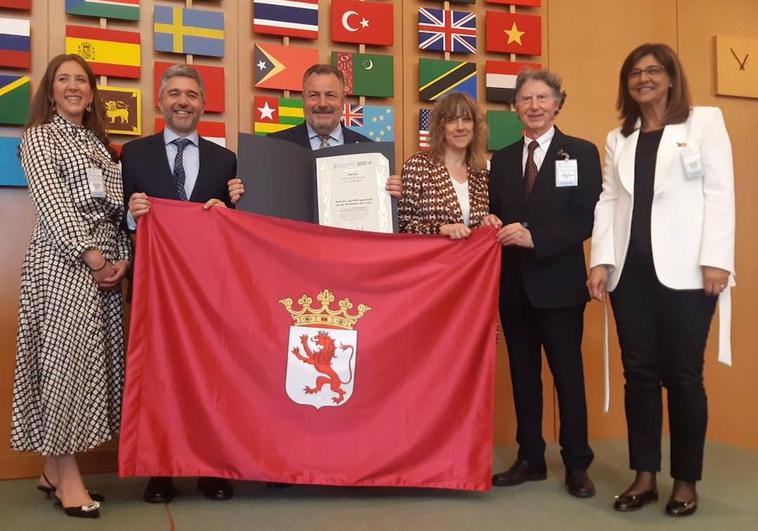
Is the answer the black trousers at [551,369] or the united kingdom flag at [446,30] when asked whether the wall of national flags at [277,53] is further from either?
the black trousers at [551,369]

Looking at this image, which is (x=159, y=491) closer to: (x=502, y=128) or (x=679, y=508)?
(x=679, y=508)

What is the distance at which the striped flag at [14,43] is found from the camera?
11.7 feet

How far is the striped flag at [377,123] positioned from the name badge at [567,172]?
1.33 m

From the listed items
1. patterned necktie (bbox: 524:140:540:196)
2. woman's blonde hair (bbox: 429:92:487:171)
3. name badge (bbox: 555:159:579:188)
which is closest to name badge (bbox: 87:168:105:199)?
woman's blonde hair (bbox: 429:92:487:171)

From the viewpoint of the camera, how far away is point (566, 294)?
10.00ft

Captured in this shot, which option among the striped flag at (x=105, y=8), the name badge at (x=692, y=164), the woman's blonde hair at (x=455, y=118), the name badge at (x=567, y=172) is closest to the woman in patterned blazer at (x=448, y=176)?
the woman's blonde hair at (x=455, y=118)

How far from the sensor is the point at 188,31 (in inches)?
151

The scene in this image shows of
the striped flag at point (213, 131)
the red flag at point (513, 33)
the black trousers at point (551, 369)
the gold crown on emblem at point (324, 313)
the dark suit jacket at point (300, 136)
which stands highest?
the red flag at point (513, 33)

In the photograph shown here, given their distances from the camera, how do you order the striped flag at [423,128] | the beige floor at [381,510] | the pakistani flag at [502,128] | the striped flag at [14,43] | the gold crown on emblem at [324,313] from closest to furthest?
the beige floor at [381,510] < the gold crown on emblem at [324,313] < the striped flag at [14,43] < the striped flag at [423,128] < the pakistani flag at [502,128]

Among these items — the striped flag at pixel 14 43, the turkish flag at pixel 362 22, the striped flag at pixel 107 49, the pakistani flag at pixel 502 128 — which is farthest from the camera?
the pakistani flag at pixel 502 128

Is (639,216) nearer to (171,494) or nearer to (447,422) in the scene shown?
(447,422)

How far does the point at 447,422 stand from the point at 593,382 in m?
1.87

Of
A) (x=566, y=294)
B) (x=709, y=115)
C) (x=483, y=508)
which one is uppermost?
(x=709, y=115)

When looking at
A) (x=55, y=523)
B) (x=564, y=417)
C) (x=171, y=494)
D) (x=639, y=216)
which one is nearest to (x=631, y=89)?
(x=639, y=216)
